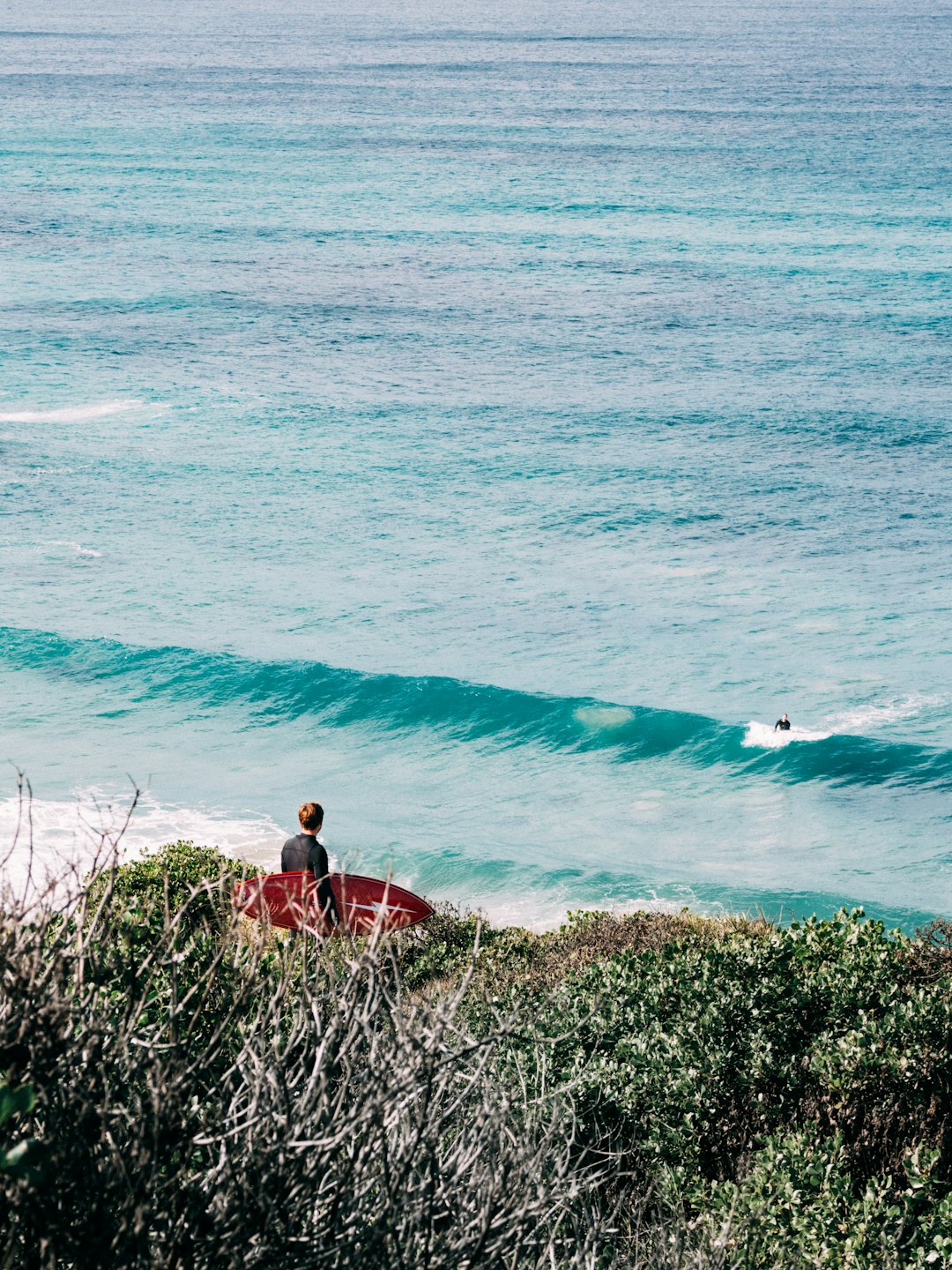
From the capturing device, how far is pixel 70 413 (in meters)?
46.5

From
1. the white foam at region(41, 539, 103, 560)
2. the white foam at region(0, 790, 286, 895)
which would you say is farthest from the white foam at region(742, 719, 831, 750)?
the white foam at region(41, 539, 103, 560)

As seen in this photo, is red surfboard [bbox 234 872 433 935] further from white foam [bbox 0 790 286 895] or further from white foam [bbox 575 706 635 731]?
white foam [bbox 575 706 635 731]

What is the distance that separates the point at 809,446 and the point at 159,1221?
4093 cm

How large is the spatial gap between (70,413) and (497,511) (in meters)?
16.3

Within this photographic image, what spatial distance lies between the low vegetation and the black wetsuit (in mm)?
681

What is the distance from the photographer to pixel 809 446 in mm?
43688

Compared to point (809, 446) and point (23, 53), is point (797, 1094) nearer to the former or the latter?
point (809, 446)

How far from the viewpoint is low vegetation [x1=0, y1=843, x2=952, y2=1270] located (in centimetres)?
513

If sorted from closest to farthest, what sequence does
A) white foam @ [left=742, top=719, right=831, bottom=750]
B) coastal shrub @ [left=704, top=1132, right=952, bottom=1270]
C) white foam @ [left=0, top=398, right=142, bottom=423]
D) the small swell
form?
coastal shrub @ [left=704, top=1132, right=952, bottom=1270] < the small swell < white foam @ [left=742, top=719, right=831, bottom=750] < white foam @ [left=0, top=398, right=142, bottom=423]

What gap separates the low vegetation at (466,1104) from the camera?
16.8 feet

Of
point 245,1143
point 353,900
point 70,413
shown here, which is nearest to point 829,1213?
point 245,1143

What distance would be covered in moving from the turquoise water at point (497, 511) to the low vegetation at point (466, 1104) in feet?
29.5

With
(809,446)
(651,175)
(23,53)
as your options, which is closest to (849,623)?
(809,446)

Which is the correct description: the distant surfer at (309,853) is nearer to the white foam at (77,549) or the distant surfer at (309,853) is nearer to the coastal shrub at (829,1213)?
the coastal shrub at (829,1213)
